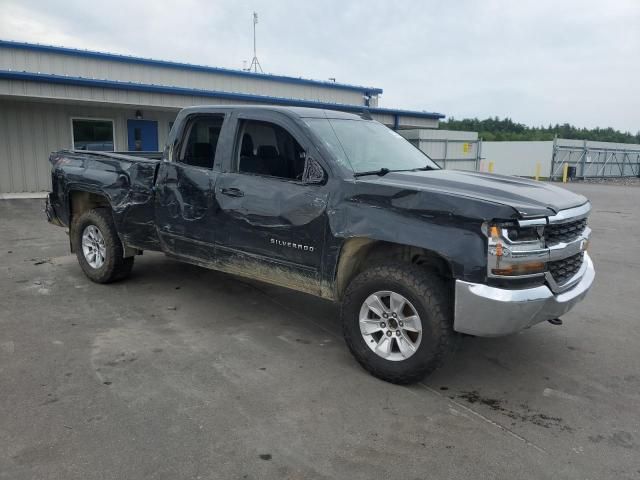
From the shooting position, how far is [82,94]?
14281mm

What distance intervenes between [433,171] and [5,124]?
1462 cm

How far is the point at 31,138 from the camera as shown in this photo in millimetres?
15234

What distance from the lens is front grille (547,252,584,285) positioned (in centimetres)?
370

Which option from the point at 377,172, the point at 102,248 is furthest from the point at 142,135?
the point at 377,172

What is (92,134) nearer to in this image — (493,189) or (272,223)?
(272,223)

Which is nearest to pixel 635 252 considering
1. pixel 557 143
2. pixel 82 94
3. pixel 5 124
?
pixel 82 94

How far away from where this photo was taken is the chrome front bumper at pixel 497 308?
3.34 meters

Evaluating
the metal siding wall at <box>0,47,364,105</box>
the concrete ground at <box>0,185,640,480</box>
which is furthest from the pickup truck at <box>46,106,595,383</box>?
the metal siding wall at <box>0,47,364,105</box>

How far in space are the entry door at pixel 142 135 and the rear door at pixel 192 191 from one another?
12.7 m

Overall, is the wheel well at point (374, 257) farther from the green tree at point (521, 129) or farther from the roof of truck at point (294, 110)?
the green tree at point (521, 129)

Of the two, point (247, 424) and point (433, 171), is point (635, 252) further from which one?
point (247, 424)

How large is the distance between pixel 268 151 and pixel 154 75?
53.6 ft

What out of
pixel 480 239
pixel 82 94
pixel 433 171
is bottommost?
pixel 480 239

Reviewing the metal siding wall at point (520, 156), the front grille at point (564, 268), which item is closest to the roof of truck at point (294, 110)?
the front grille at point (564, 268)
